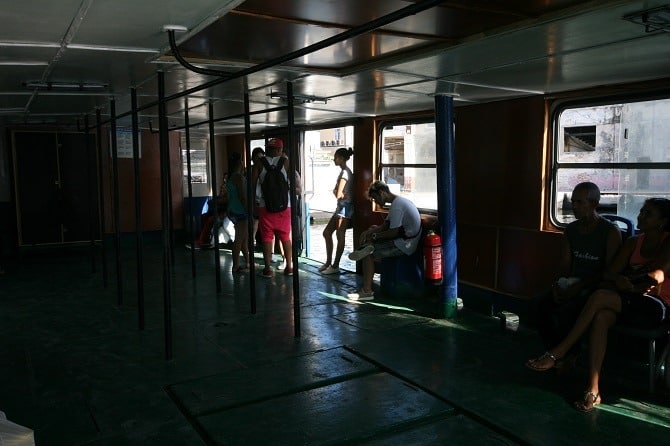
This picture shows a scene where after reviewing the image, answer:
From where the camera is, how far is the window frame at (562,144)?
5007mm

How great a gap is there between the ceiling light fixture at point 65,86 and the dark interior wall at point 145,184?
19.1 feet

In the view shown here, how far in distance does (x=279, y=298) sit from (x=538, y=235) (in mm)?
3043

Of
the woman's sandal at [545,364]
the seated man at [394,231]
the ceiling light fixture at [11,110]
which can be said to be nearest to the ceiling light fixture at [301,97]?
the seated man at [394,231]

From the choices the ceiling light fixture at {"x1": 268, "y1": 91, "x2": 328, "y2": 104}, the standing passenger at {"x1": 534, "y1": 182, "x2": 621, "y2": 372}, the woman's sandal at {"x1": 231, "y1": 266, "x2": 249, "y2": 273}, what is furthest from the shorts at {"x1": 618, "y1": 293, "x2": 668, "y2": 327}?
the woman's sandal at {"x1": 231, "y1": 266, "x2": 249, "y2": 273}

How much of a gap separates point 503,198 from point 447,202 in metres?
0.85

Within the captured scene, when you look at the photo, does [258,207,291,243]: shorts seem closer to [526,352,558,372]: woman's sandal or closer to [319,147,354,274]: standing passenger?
[319,147,354,274]: standing passenger

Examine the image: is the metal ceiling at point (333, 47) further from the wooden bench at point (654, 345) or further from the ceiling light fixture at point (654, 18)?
the wooden bench at point (654, 345)

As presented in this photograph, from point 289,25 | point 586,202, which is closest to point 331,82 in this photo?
point 289,25

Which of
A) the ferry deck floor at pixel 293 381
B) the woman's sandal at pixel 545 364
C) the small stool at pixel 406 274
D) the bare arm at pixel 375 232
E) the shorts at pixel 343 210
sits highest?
the shorts at pixel 343 210

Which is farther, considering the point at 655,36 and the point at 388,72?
the point at 388,72

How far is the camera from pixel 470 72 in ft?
15.2

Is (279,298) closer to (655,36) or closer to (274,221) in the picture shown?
(274,221)

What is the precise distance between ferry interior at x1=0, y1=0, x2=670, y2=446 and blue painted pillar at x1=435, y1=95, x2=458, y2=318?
0.08 feet

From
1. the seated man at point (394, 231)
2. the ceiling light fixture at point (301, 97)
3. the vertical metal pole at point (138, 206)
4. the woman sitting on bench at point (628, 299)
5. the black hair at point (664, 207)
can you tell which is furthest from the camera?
the seated man at point (394, 231)
